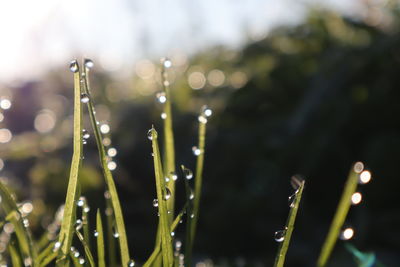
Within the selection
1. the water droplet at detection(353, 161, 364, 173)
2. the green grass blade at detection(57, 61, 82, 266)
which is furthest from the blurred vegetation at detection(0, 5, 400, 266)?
the green grass blade at detection(57, 61, 82, 266)

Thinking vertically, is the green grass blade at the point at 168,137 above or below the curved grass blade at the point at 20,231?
above

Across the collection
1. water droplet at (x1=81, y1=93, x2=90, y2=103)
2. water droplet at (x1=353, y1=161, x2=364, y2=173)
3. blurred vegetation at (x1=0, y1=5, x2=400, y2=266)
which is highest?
water droplet at (x1=81, y1=93, x2=90, y2=103)

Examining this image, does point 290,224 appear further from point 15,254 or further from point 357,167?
point 15,254

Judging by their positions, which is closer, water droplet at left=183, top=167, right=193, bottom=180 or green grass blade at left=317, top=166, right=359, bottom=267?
green grass blade at left=317, top=166, right=359, bottom=267

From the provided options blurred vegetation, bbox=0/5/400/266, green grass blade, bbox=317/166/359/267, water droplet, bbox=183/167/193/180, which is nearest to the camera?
green grass blade, bbox=317/166/359/267

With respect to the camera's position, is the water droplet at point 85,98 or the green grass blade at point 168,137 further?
the green grass blade at point 168,137

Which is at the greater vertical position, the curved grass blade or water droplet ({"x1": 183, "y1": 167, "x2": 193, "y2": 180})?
water droplet ({"x1": 183, "y1": 167, "x2": 193, "y2": 180})

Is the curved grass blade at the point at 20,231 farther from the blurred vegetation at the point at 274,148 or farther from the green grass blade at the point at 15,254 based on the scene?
the blurred vegetation at the point at 274,148

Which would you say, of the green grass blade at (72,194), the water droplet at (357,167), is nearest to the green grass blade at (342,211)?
the water droplet at (357,167)

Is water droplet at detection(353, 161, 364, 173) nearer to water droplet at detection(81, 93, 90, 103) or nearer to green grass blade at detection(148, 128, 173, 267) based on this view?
green grass blade at detection(148, 128, 173, 267)

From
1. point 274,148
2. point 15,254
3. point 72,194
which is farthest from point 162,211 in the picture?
point 274,148
